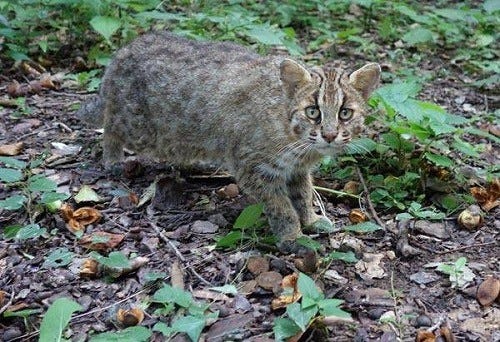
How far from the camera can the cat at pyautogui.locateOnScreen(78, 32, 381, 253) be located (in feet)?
15.9

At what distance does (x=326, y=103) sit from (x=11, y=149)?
3.07 meters

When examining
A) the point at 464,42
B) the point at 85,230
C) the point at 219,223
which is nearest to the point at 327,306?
the point at 219,223

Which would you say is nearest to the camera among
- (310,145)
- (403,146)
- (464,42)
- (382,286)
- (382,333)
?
(382,333)

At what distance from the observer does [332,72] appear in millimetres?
4957

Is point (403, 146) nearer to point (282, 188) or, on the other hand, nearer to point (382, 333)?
point (282, 188)

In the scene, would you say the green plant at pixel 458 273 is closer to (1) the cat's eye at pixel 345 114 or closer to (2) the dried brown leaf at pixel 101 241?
(1) the cat's eye at pixel 345 114

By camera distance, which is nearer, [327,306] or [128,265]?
[327,306]

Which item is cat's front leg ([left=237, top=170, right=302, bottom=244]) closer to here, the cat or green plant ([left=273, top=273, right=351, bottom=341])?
the cat

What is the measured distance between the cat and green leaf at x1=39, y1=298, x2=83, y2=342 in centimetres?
160

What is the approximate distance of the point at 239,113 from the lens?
5.37 metres

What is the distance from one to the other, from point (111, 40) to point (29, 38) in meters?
0.97

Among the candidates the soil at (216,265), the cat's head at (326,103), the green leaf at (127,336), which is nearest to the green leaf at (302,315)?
the soil at (216,265)

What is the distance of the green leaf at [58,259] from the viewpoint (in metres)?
4.67

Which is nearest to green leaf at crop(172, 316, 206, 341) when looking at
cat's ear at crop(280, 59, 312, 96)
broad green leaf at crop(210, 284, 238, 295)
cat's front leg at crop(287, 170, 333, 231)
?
broad green leaf at crop(210, 284, 238, 295)
